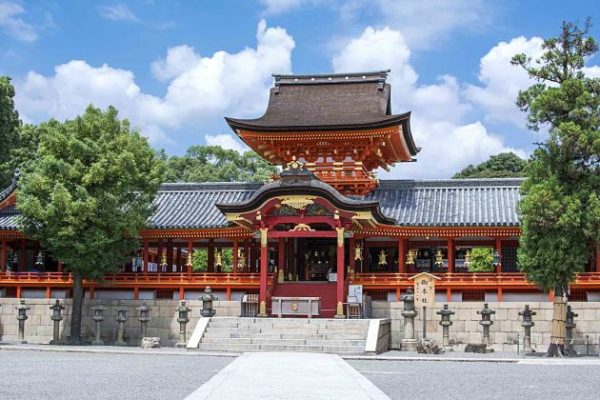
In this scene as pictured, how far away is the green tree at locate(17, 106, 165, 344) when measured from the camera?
29719 millimetres

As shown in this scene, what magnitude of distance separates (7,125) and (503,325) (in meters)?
30.7

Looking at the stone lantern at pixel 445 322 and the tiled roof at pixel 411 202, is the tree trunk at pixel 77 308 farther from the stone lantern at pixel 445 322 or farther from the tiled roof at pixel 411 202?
the stone lantern at pixel 445 322

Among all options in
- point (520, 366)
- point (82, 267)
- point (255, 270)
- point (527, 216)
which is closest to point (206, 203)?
point (255, 270)

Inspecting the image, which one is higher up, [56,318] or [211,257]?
[211,257]

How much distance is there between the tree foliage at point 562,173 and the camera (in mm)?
24922

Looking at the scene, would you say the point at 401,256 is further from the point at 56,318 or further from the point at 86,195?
the point at 56,318

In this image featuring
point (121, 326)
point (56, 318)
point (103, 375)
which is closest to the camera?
point (103, 375)

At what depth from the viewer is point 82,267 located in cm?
3039

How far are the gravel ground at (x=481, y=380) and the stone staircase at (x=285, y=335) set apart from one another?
10.1ft

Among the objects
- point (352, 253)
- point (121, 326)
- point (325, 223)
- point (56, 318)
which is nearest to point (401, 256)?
point (352, 253)

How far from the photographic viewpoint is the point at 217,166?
69.8 meters

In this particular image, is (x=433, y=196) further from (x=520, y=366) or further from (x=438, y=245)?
(x=520, y=366)

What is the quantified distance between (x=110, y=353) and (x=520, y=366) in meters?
12.6

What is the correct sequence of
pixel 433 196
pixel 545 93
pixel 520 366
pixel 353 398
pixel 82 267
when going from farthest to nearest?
pixel 433 196 < pixel 82 267 < pixel 545 93 < pixel 520 366 < pixel 353 398
